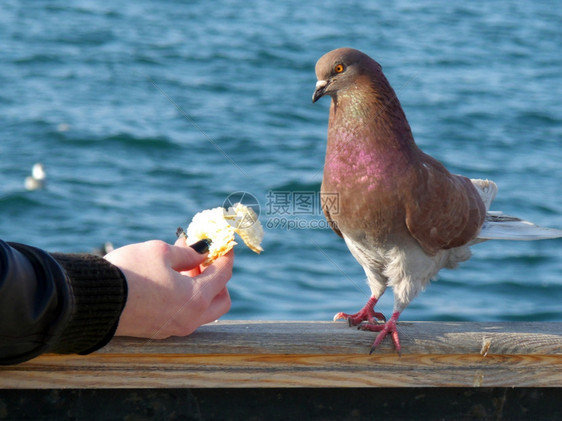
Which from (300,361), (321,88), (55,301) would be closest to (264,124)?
(321,88)

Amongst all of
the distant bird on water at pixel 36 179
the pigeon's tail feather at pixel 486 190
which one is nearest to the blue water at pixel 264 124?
the distant bird on water at pixel 36 179

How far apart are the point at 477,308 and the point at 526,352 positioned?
5.44m

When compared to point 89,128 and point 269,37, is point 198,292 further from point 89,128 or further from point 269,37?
point 269,37

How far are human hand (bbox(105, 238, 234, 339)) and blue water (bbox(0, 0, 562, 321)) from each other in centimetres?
278

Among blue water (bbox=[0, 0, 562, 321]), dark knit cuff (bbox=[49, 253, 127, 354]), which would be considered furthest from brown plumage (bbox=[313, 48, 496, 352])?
blue water (bbox=[0, 0, 562, 321])

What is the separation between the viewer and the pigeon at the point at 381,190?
3238 mm

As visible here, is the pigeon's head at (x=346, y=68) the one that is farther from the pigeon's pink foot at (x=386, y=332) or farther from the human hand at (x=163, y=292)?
the human hand at (x=163, y=292)

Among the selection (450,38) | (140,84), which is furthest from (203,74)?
(450,38)

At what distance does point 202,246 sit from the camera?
2521 mm

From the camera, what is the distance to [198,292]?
7.53 ft

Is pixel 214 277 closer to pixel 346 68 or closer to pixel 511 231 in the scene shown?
pixel 346 68

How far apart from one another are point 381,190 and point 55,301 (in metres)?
1.61

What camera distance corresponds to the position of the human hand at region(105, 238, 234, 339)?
219 centimetres

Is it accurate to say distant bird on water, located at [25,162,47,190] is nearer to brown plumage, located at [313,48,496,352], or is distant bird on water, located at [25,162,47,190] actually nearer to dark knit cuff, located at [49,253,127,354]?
brown plumage, located at [313,48,496,352]
